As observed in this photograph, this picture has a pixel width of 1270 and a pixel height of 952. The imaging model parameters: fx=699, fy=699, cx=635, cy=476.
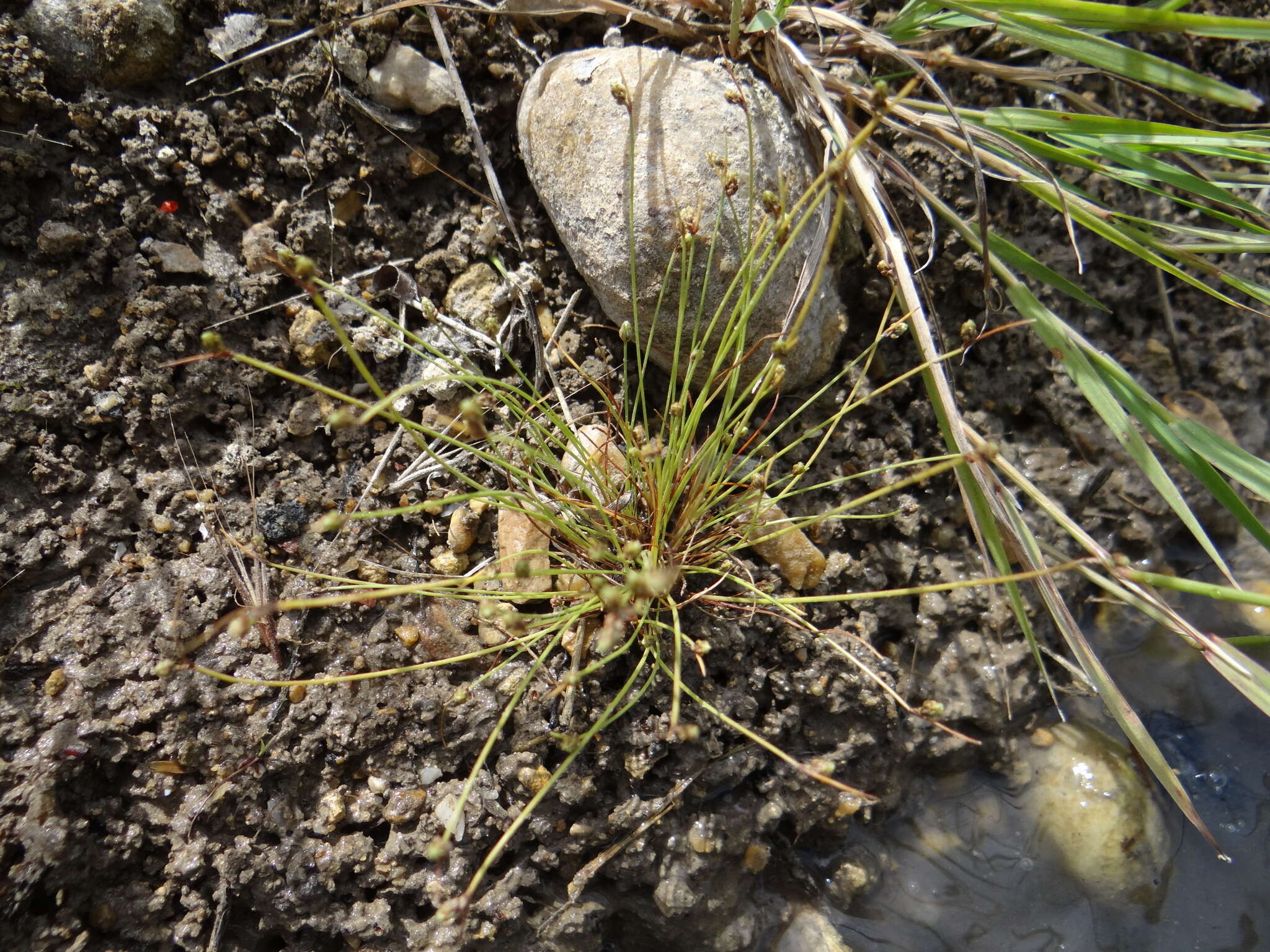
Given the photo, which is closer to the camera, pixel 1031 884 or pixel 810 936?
pixel 810 936

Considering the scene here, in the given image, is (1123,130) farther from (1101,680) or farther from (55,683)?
(55,683)

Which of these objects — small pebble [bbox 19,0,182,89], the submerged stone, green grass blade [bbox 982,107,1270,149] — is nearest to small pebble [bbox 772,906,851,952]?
the submerged stone

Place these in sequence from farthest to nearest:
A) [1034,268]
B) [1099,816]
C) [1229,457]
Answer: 1. [1099,816]
2. [1034,268]
3. [1229,457]

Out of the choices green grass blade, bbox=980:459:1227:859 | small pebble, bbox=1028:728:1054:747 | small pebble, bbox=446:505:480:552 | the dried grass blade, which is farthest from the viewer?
small pebble, bbox=1028:728:1054:747

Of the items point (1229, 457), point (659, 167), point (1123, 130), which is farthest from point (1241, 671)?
point (659, 167)

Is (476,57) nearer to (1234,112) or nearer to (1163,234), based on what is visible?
(1163,234)

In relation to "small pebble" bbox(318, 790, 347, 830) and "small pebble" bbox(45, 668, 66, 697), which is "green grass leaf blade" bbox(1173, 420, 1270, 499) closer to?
Result: "small pebble" bbox(318, 790, 347, 830)
